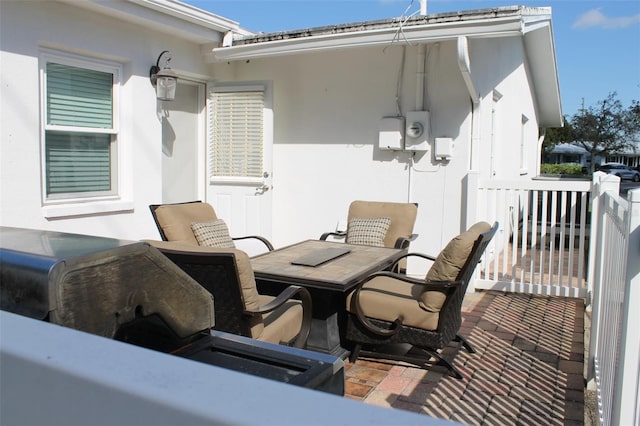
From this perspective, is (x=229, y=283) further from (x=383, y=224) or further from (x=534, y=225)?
(x=534, y=225)

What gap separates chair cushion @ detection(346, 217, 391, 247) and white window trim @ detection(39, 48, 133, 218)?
97.4 inches

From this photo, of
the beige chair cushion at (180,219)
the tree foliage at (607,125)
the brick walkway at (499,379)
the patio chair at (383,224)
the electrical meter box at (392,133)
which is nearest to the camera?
the brick walkway at (499,379)

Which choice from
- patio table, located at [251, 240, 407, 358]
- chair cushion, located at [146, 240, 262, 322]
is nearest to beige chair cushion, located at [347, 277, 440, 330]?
patio table, located at [251, 240, 407, 358]

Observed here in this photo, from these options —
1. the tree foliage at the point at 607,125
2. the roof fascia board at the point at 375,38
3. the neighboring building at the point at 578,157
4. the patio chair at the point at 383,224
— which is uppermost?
the tree foliage at the point at 607,125

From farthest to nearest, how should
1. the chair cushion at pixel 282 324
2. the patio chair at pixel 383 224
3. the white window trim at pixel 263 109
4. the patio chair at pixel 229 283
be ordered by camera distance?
the white window trim at pixel 263 109 < the patio chair at pixel 383 224 < the chair cushion at pixel 282 324 < the patio chair at pixel 229 283

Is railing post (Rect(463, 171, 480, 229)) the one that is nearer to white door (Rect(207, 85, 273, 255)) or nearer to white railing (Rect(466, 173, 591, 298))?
white railing (Rect(466, 173, 591, 298))

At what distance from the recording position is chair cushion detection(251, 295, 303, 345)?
335 centimetres

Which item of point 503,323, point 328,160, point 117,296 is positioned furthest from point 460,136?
point 117,296

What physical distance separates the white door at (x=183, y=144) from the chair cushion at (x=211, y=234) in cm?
168

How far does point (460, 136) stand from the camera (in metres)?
6.27

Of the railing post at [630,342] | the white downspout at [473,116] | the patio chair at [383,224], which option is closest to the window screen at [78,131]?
the patio chair at [383,224]

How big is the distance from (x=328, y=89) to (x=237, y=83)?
1.17m

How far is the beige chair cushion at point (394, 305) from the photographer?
3711 millimetres

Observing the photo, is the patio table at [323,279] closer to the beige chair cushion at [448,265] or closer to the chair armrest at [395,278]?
the chair armrest at [395,278]
